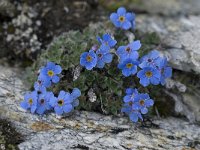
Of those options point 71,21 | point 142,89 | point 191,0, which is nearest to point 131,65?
point 142,89

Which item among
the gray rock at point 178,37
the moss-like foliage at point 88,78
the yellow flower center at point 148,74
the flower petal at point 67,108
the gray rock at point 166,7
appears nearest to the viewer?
the flower petal at point 67,108

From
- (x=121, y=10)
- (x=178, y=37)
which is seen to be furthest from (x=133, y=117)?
(x=178, y=37)

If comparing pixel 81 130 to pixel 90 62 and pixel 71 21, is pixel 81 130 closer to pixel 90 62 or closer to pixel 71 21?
pixel 90 62

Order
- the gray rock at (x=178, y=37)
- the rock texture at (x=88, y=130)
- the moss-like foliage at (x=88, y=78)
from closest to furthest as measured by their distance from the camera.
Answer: the rock texture at (x=88, y=130) < the moss-like foliage at (x=88, y=78) < the gray rock at (x=178, y=37)

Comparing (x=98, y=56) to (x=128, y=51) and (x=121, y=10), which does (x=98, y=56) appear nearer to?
(x=128, y=51)

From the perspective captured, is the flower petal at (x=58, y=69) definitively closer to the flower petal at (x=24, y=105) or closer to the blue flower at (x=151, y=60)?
the flower petal at (x=24, y=105)

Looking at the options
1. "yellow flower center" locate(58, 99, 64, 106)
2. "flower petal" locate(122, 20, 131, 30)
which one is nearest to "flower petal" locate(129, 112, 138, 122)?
"yellow flower center" locate(58, 99, 64, 106)

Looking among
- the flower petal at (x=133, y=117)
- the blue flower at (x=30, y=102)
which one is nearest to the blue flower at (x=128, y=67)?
the flower petal at (x=133, y=117)
